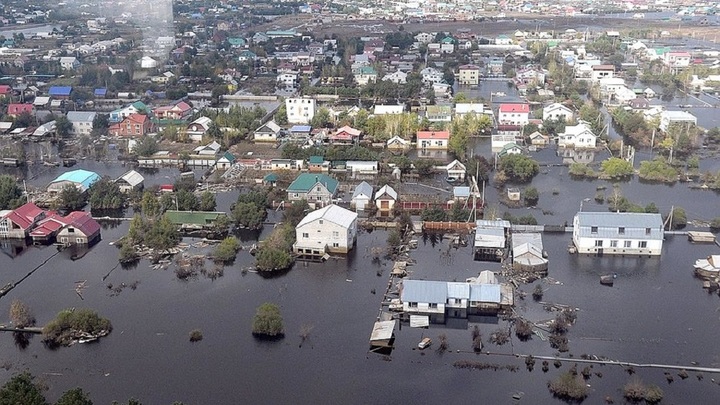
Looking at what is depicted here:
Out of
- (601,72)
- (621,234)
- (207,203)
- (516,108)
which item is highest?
(601,72)

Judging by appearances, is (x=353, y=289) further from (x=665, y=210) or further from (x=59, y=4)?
(x=59, y=4)

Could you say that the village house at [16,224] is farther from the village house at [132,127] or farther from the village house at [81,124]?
the village house at [81,124]

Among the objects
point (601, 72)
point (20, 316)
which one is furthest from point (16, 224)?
point (601, 72)

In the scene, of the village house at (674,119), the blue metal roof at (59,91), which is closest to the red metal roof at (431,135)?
the village house at (674,119)

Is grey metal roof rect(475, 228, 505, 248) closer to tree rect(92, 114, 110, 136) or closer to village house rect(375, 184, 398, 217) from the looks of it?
village house rect(375, 184, 398, 217)

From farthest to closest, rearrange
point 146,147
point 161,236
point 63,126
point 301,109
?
point 301,109 < point 63,126 < point 146,147 < point 161,236

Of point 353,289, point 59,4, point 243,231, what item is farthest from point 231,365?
Result: point 59,4

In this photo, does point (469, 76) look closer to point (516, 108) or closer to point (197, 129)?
point (516, 108)
